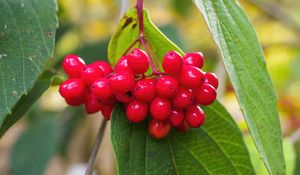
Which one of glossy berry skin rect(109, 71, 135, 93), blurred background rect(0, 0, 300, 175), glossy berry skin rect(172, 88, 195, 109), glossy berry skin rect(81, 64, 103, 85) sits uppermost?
glossy berry skin rect(109, 71, 135, 93)

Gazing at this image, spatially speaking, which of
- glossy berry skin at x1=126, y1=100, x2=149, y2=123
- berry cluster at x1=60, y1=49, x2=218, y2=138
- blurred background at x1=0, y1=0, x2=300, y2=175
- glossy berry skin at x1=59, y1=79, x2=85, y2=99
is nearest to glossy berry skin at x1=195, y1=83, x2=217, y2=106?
berry cluster at x1=60, y1=49, x2=218, y2=138

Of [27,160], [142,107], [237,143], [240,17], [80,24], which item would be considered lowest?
[27,160]

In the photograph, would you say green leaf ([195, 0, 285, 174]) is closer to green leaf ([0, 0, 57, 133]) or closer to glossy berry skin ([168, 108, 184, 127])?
glossy berry skin ([168, 108, 184, 127])

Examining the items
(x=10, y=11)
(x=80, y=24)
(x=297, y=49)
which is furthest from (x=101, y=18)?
(x=10, y=11)

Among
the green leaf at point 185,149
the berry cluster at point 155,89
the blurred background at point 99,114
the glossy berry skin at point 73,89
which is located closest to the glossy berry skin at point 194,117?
the berry cluster at point 155,89

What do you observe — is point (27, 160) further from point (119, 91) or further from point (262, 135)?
point (262, 135)

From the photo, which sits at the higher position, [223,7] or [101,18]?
[223,7]

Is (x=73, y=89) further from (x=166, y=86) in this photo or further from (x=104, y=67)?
(x=166, y=86)
